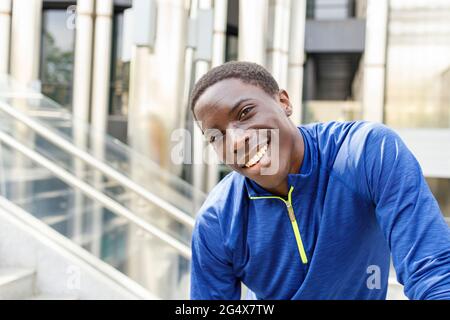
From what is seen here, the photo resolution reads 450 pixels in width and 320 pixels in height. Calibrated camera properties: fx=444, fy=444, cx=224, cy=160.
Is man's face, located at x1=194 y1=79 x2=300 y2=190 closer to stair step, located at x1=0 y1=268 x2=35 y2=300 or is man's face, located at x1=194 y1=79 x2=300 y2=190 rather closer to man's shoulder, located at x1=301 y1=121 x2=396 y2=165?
man's shoulder, located at x1=301 y1=121 x2=396 y2=165

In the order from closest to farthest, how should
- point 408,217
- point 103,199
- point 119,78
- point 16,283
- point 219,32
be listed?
point 408,217 < point 16,283 < point 103,199 < point 119,78 < point 219,32

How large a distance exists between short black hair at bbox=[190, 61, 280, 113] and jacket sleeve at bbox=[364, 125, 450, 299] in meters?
0.22

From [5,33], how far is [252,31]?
95.1 inches

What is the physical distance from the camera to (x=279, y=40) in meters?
4.98

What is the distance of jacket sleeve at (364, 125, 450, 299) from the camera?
648 mm

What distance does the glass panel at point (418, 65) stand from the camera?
445cm

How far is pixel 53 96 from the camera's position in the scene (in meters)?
4.50

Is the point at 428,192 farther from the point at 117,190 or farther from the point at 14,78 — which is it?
the point at 14,78

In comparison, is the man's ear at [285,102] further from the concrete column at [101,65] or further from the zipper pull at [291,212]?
the concrete column at [101,65]

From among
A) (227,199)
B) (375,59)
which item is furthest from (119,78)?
(227,199)

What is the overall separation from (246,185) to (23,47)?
3.96 m

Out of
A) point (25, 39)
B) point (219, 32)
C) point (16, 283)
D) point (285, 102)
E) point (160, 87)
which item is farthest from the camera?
point (219, 32)

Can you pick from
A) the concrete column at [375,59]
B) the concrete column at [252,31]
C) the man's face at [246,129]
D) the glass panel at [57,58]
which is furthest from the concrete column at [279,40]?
the man's face at [246,129]

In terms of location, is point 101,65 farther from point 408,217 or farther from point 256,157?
point 408,217
